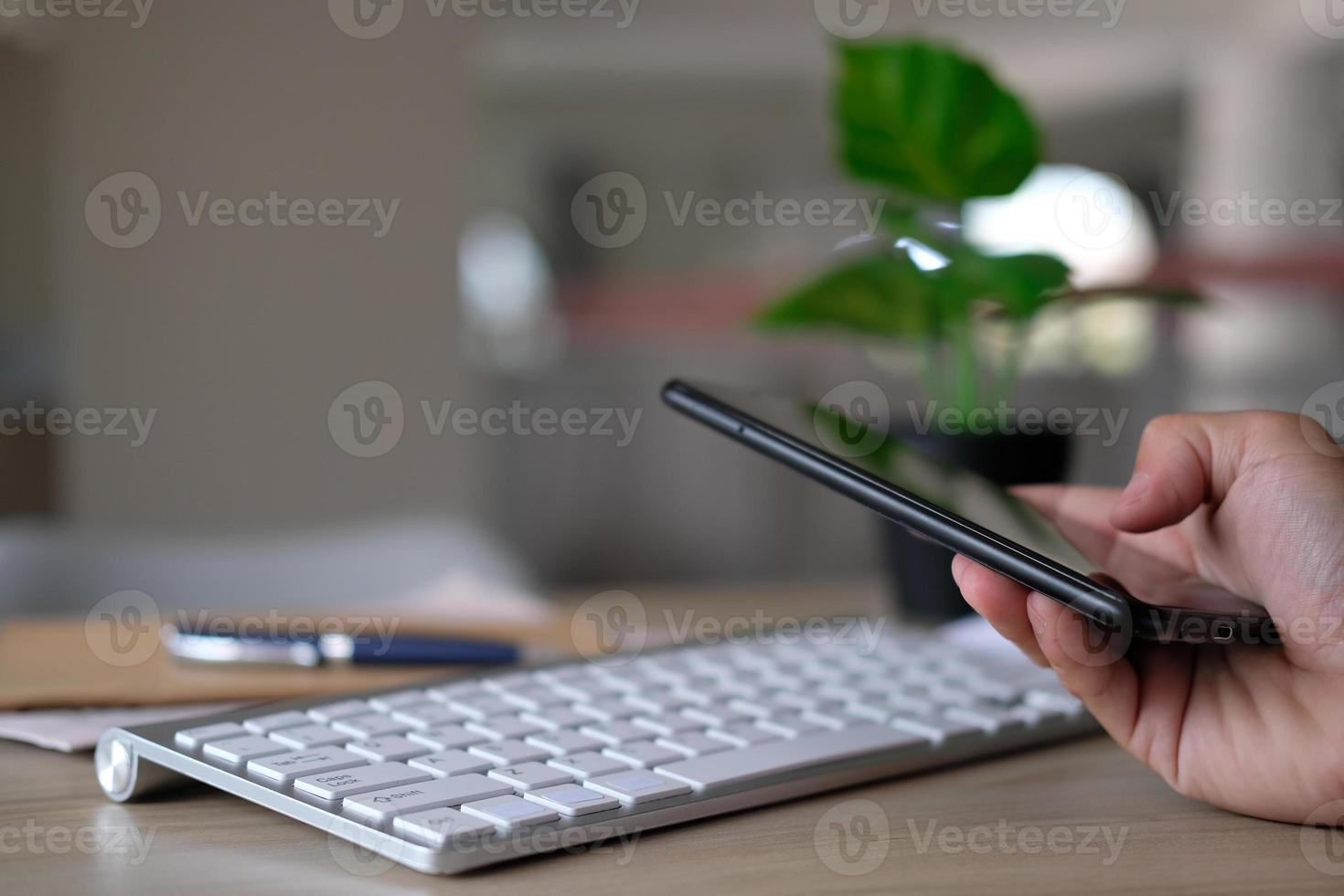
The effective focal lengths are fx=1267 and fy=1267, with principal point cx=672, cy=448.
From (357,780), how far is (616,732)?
0.13 meters

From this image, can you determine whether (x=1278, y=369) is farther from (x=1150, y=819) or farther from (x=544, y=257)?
(x=1150, y=819)

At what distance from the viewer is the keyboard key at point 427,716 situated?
0.57 m

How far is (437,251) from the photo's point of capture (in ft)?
9.84

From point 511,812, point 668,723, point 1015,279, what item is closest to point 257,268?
point 1015,279

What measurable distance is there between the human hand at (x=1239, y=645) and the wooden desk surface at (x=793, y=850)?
2 cm

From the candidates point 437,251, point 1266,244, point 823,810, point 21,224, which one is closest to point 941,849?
point 823,810

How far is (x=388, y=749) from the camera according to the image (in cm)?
52

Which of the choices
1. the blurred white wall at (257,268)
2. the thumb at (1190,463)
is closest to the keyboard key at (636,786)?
the thumb at (1190,463)

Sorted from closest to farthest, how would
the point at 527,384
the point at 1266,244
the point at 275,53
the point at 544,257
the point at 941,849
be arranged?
the point at 941,849 → the point at 275,53 → the point at 527,384 → the point at 1266,244 → the point at 544,257

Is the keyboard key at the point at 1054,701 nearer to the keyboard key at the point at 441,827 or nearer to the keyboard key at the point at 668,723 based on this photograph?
the keyboard key at the point at 668,723

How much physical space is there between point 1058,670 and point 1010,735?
97 mm

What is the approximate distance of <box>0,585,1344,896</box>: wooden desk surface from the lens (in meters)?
0.43

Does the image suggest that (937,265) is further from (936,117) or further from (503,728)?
(503,728)

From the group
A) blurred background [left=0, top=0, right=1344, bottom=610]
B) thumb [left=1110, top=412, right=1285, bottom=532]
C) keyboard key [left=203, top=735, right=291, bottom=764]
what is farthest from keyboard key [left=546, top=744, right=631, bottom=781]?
blurred background [left=0, top=0, right=1344, bottom=610]
